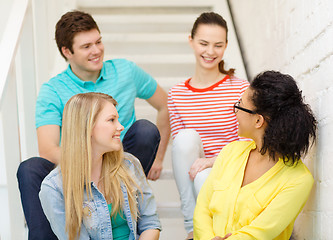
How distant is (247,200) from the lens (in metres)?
1.65

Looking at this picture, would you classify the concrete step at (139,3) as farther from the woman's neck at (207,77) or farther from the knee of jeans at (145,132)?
the knee of jeans at (145,132)

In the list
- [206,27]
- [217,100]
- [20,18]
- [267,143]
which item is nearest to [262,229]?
[267,143]

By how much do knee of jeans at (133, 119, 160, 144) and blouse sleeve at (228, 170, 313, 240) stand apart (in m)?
0.65

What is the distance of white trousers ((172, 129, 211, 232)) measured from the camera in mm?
1989

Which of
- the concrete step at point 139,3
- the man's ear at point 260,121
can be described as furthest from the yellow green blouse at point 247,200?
the concrete step at point 139,3

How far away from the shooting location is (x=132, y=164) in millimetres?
Answer: 1836

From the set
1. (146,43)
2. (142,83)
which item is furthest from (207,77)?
(146,43)

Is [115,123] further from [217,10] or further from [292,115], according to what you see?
[217,10]

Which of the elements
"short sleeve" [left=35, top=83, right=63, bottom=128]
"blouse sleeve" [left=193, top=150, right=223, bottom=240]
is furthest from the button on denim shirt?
"short sleeve" [left=35, top=83, right=63, bottom=128]

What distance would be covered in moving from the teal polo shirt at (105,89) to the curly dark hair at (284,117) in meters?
0.80

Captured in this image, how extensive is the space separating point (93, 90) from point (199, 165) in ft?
2.15

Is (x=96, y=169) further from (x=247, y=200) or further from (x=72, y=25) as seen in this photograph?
(x=72, y=25)

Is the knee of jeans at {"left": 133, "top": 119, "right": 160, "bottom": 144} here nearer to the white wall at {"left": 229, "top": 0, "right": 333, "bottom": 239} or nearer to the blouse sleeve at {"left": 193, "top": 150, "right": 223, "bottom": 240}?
the blouse sleeve at {"left": 193, "top": 150, "right": 223, "bottom": 240}

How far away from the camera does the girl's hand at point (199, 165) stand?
6.41 ft
